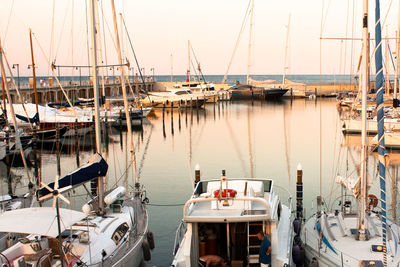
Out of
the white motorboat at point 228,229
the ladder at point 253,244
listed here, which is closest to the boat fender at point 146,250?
the white motorboat at point 228,229

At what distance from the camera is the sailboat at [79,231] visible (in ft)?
38.3

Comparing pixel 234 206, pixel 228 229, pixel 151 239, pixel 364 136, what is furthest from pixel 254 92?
pixel 228 229

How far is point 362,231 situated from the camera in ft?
43.6

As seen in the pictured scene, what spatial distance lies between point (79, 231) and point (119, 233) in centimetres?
134

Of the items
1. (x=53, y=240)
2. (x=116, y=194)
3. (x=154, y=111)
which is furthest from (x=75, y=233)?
(x=154, y=111)

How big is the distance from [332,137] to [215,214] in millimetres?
33136

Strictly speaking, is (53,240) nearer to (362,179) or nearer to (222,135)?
(362,179)

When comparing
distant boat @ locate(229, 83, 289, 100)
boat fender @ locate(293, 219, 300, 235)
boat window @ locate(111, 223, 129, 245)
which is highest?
distant boat @ locate(229, 83, 289, 100)

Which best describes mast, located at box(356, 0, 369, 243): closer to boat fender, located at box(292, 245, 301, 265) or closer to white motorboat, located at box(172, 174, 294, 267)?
boat fender, located at box(292, 245, 301, 265)

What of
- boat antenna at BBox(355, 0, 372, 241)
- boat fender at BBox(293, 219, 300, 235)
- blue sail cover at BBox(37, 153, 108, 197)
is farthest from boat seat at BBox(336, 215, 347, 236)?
blue sail cover at BBox(37, 153, 108, 197)

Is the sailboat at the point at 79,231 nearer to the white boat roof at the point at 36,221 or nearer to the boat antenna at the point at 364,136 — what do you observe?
the white boat roof at the point at 36,221

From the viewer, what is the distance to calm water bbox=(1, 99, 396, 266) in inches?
886

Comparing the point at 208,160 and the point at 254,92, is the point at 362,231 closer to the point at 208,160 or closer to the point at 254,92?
the point at 208,160

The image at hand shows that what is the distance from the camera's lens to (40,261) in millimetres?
11766
